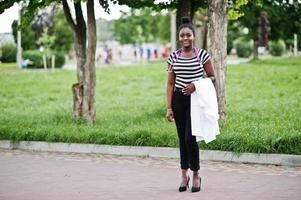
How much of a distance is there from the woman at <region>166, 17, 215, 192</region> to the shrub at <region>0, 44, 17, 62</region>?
5075 cm

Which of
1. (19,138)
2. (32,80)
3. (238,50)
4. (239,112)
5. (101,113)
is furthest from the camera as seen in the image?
(238,50)

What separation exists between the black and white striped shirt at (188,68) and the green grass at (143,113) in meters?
2.69

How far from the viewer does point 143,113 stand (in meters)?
15.8

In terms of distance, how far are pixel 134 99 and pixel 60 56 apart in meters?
26.3

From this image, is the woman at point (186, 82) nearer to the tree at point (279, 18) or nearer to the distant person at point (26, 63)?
the tree at point (279, 18)

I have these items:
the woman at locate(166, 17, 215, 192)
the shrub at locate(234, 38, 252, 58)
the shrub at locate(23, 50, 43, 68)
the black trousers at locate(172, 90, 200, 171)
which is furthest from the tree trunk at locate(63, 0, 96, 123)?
the shrub at locate(234, 38, 252, 58)

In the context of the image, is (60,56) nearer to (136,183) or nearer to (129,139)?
(129,139)

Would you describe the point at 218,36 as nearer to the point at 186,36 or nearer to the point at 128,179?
the point at 128,179

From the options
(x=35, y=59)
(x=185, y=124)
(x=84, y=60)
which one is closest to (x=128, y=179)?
(x=185, y=124)

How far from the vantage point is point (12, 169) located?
31.6ft

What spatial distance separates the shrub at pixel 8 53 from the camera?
56812 mm

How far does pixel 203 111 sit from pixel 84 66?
6.91 meters

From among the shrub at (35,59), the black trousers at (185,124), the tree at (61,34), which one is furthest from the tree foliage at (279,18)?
the tree at (61,34)

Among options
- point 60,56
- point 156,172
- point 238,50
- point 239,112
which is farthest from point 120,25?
point 156,172
